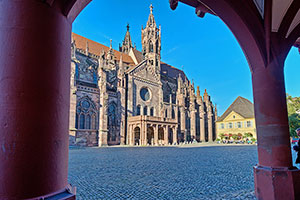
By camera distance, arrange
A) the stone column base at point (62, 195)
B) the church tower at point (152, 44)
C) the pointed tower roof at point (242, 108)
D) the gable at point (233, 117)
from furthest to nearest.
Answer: the pointed tower roof at point (242, 108)
the gable at point (233, 117)
the church tower at point (152, 44)
the stone column base at point (62, 195)

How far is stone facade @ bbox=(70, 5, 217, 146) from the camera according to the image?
28.0m

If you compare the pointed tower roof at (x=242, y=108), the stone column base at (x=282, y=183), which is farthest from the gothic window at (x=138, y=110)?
the stone column base at (x=282, y=183)

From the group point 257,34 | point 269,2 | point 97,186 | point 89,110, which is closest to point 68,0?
point 257,34

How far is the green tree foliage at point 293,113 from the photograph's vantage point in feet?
75.0

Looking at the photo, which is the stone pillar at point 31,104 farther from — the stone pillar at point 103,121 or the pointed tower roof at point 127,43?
the pointed tower roof at point 127,43

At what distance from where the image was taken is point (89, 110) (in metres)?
28.4

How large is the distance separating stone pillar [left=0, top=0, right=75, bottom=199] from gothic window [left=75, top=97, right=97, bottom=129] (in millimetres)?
26597

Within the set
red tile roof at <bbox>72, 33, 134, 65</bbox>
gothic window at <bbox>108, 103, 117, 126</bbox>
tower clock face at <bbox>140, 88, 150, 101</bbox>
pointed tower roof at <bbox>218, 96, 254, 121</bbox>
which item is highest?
red tile roof at <bbox>72, 33, 134, 65</bbox>

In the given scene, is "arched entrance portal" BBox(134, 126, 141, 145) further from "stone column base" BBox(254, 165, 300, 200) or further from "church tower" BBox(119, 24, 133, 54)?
"stone column base" BBox(254, 165, 300, 200)

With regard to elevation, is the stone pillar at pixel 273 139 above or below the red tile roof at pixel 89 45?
below

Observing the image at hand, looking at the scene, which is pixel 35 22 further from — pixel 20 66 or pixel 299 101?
pixel 299 101

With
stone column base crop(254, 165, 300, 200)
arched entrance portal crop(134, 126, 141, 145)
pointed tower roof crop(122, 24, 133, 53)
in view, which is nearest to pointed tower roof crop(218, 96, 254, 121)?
arched entrance portal crop(134, 126, 141, 145)

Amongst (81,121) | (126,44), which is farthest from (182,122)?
(126,44)

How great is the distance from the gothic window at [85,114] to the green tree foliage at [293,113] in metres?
24.6
